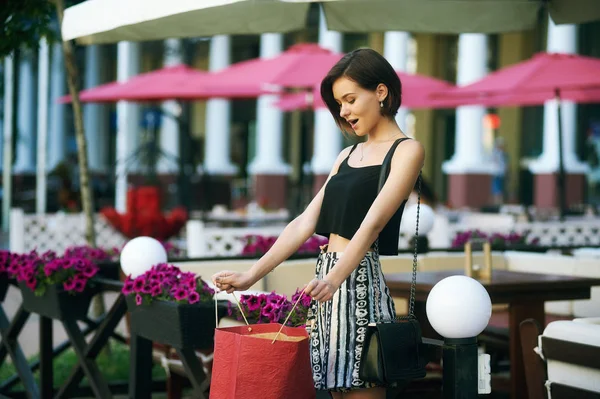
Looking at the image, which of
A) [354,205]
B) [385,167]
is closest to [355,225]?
[354,205]

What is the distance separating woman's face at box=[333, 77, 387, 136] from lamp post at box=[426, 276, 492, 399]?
58cm

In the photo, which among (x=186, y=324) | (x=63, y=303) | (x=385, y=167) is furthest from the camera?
(x=63, y=303)

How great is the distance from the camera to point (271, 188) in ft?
71.2

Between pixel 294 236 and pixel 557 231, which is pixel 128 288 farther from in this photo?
pixel 557 231

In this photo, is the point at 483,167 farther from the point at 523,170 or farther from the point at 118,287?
the point at 118,287

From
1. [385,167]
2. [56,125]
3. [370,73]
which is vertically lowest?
[385,167]

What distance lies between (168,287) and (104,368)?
3471mm

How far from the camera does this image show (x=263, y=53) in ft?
69.6

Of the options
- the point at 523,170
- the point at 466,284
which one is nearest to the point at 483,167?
the point at 523,170

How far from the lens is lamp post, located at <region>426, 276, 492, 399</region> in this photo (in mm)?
3441

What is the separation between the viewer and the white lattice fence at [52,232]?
12.4 meters

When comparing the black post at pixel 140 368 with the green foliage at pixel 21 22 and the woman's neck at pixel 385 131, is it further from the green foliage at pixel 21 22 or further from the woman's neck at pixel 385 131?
the green foliage at pixel 21 22

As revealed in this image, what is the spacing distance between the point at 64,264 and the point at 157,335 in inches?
43.0

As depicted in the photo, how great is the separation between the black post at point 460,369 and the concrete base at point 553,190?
601 inches
